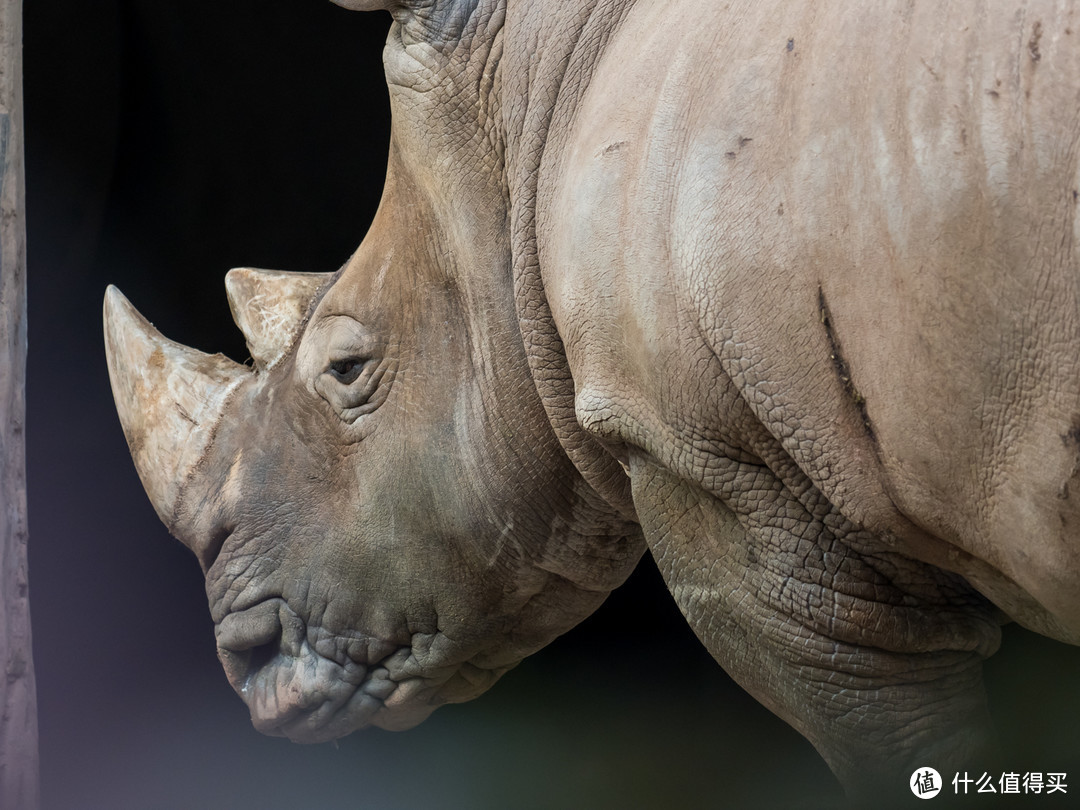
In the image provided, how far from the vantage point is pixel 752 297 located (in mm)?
1097

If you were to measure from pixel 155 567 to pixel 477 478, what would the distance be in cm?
234

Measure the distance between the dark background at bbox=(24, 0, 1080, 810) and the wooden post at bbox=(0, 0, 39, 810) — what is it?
1.23m

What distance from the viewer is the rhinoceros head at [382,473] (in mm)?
1730

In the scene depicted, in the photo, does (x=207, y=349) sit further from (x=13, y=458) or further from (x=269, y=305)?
(x=269, y=305)

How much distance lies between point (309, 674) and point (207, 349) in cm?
195

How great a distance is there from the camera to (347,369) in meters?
1.89

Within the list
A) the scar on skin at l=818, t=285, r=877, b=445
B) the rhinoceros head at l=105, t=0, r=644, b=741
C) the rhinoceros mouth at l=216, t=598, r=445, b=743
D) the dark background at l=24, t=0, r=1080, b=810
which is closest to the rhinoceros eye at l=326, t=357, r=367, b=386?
the rhinoceros head at l=105, t=0, r=644, b=741

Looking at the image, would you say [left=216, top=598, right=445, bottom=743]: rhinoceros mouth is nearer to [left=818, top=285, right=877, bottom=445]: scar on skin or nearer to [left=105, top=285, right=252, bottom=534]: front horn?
[left=105, top=285, right=252, bottom=534]: front horn

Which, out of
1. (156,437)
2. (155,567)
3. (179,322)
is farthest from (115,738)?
→ (156,437)

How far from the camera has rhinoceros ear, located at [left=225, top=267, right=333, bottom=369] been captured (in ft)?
6.79

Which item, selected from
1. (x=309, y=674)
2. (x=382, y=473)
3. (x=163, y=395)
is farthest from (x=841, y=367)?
(x=163, y=395)

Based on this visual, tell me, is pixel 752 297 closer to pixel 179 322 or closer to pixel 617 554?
pixel 617 554

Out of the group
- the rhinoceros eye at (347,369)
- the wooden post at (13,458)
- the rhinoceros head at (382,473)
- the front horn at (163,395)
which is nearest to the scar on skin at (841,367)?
the rhinoceros head at (382,473)

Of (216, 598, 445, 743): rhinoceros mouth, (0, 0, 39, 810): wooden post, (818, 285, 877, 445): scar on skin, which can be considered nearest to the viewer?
(818, 285, 877, 445): scar on skin
